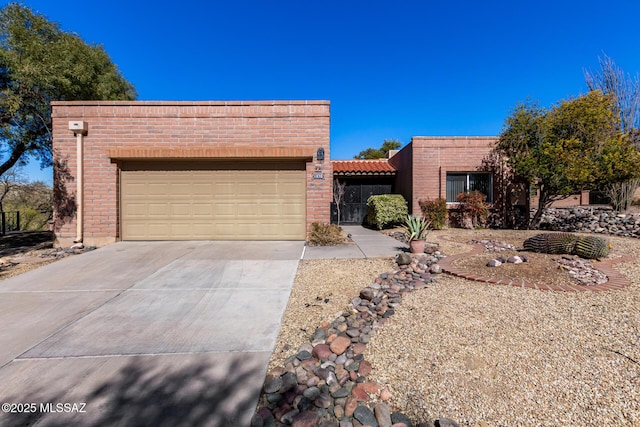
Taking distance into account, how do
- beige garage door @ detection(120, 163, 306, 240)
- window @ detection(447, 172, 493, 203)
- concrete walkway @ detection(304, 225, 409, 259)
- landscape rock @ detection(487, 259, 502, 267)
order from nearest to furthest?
1. landscape rock @ detection(487, 259, 502, 267)
2. concrete walkway @ detection(304, 225, 409, 259)
3. beige garage door @ detection(120, 163, 306, 240)
4. window @ detection(447, 172, 493, 203)

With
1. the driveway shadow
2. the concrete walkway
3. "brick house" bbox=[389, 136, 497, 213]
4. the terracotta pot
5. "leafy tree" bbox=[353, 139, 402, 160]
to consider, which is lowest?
the driveway shadow

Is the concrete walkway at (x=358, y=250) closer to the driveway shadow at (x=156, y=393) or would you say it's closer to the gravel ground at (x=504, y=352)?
the gravel ground at (x=504, y=352)

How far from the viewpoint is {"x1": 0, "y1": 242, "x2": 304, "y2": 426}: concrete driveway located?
77.2 inches

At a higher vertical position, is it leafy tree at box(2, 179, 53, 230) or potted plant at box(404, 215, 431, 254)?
leafy tree at box(2, 179, 53, 230)

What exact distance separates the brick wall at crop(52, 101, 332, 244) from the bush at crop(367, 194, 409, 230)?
3.59 metres

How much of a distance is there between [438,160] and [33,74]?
13.1 m

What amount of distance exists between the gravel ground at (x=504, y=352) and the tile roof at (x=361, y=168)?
10129 millimetres

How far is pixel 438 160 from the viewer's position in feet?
39.0

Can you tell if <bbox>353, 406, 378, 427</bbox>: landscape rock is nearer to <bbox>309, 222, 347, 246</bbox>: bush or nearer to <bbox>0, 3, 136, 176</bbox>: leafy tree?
<bbox>309, 222, 347, 246</bbox>: bush

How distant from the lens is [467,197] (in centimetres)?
1128

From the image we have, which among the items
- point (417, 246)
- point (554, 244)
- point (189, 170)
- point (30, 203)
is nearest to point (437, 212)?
point (554, 244)

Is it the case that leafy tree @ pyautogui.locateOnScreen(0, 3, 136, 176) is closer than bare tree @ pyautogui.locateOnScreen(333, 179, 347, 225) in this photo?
Yes

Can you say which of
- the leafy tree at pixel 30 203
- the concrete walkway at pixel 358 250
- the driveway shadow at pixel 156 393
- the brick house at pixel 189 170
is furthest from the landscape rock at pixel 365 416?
the leafy tree at pixel 30 203

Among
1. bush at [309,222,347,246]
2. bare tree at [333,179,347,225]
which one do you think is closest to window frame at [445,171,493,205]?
bare tree at [333,179,347,225]
